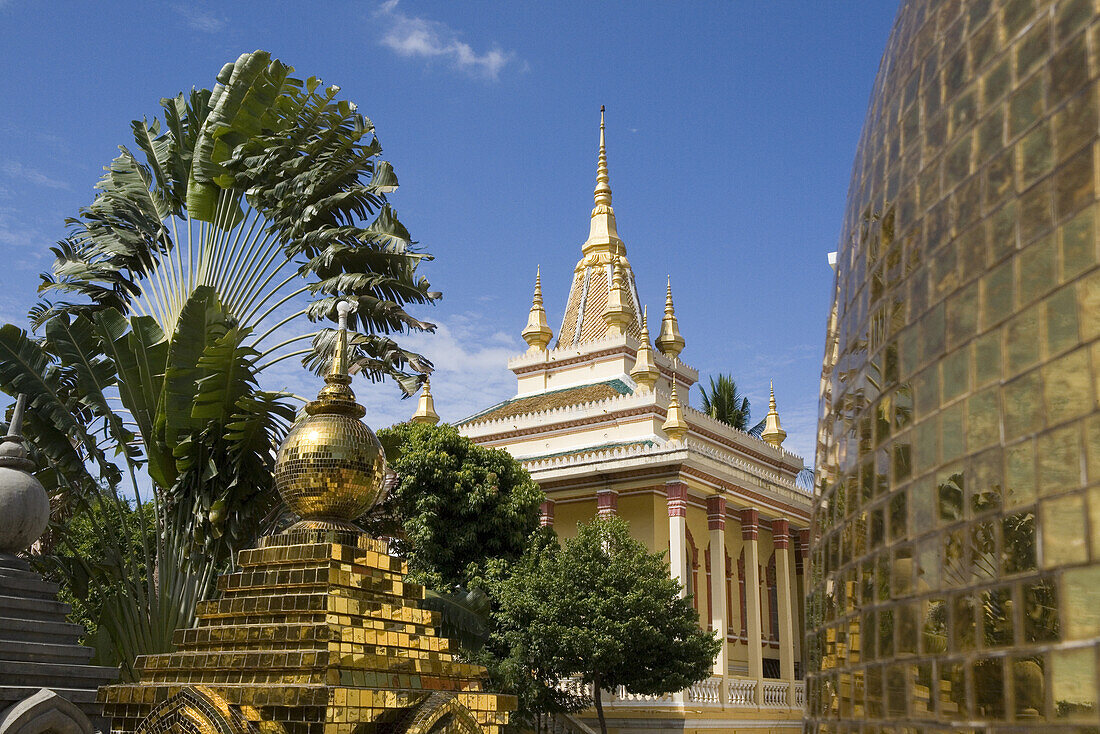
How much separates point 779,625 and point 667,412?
793 cm

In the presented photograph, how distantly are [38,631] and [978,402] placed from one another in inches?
404

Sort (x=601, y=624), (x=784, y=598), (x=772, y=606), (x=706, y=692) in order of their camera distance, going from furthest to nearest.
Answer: (x=772, y=606), (x=784, y=598), (x=706, y=692), (x=601, y=624)

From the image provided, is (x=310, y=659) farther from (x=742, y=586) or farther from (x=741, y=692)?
(x=742, y=586)

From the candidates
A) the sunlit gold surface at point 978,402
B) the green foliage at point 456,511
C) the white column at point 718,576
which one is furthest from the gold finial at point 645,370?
the sunlit gold surface at point 978,402

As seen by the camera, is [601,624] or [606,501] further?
[606,501]

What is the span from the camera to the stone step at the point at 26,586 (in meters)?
10.2

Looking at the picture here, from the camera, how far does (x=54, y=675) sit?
10102 mm

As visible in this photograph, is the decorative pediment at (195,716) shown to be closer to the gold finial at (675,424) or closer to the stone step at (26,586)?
the stone step at (26,586)

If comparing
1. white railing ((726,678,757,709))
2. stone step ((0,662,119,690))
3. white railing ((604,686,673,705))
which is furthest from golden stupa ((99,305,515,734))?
white railing ((726,678,757,709))

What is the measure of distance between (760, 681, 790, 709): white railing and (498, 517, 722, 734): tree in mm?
6240

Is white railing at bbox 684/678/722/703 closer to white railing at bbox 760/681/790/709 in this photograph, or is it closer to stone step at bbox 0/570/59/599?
white railing at bbox 760/681/790/709

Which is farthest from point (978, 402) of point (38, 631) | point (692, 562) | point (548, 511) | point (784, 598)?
point (784, 598)

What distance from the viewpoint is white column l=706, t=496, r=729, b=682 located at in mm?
25375

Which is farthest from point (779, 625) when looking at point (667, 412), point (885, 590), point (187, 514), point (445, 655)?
point (885, 590)
